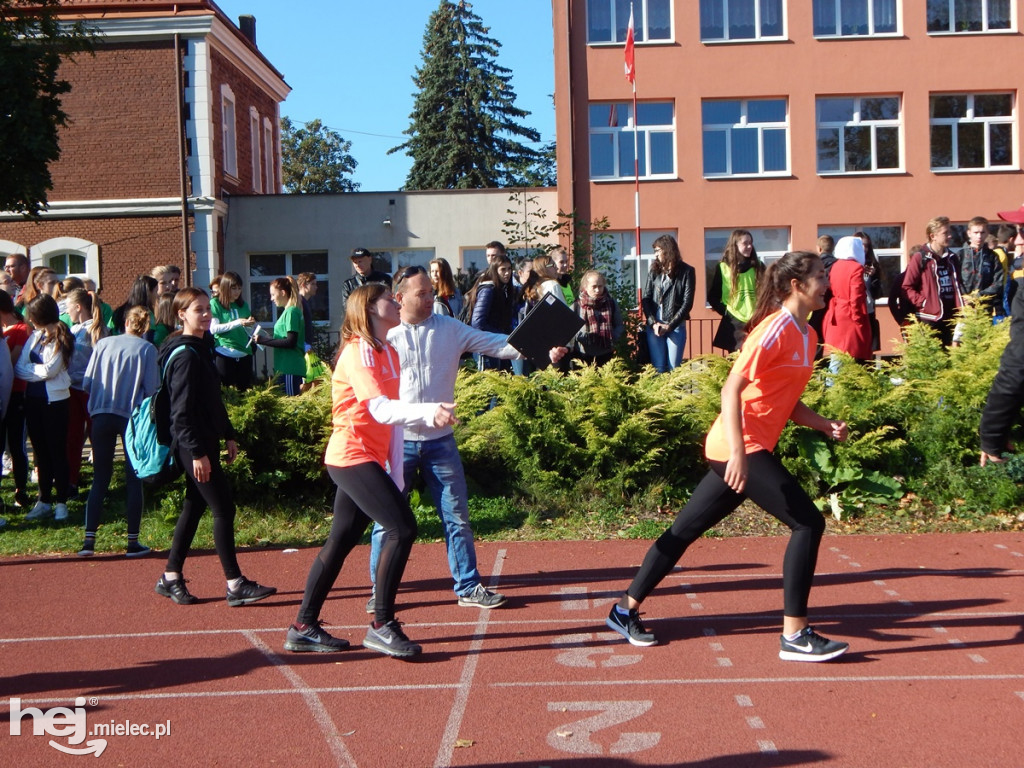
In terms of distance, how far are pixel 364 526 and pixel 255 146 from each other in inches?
1218

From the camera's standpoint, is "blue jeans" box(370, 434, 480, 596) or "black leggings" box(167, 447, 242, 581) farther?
"black leggings" box(167, 447, 242, 581)

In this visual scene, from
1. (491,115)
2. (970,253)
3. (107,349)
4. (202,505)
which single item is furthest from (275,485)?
(491,115)

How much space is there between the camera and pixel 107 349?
31.1 feet

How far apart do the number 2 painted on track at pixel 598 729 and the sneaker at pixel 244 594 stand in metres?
2.84

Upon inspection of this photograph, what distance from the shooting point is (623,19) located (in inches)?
1168

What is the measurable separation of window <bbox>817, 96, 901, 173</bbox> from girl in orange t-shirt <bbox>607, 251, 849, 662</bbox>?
2516 cm

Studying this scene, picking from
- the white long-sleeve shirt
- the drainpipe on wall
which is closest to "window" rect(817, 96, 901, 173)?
the drainpipe on wall

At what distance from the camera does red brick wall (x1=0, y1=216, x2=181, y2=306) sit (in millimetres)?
29344

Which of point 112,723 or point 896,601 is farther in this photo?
point 896,601

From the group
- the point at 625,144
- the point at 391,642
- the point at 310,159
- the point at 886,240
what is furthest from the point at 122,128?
the point at 310,159

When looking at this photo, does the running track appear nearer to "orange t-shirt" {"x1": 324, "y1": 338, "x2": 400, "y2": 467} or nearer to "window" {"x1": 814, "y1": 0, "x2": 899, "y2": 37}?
"orange t-shirt" {"x1": 324, "y1": 338, "x2": 400, "y2": 467}

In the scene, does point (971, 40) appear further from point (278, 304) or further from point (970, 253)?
point (278, 304)

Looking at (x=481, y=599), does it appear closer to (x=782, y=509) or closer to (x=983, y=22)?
(x=782, y=509)

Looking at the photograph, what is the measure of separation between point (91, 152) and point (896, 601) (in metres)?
26.6
